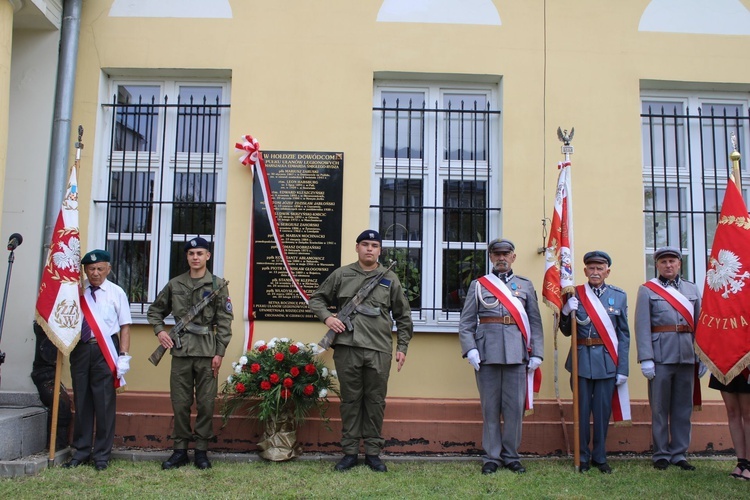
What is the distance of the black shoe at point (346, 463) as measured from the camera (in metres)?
4.88

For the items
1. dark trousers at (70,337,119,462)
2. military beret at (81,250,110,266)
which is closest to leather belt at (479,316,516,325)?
dark trousers at (70,337,119,462)

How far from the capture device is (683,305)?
17.0 feet

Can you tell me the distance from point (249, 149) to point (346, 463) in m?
2.74

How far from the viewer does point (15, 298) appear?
5.71 m

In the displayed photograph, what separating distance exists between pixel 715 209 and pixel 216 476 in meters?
4.98

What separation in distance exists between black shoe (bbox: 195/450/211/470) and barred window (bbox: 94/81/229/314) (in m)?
1.55

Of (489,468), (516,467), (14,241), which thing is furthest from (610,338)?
(14,241)

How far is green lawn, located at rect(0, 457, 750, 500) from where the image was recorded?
4.30 meters

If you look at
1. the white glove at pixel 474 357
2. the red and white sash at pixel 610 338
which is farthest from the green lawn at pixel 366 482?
the white glove at pixel 474 357

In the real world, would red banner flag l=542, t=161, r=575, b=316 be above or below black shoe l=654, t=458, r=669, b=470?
above

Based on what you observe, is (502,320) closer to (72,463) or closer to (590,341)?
(590,341)

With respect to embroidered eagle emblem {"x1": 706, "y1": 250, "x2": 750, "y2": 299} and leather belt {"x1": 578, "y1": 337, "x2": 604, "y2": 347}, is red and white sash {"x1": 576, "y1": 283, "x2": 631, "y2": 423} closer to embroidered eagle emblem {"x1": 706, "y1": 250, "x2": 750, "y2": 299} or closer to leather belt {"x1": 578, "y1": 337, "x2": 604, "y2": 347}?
leather belt {"x1": 578, "y1": 337, "x2": 604, "y2": 347}

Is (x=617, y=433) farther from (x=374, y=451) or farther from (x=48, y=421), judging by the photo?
(x=48, y=421)

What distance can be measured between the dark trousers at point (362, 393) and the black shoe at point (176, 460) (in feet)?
3.92
